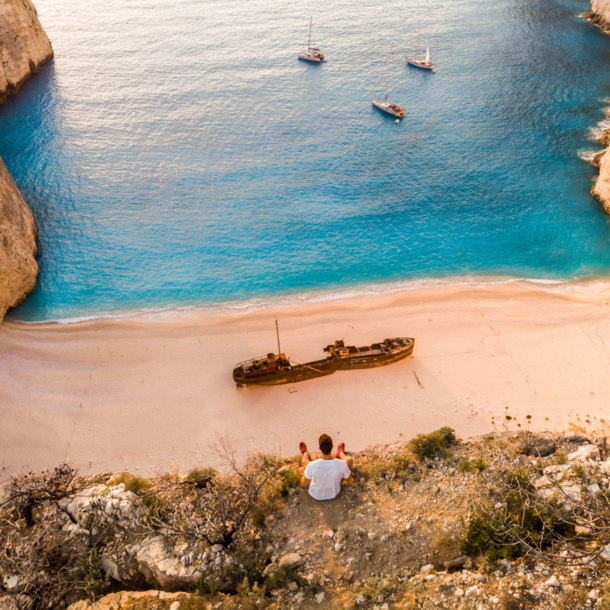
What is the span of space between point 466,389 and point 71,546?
19.3 meters

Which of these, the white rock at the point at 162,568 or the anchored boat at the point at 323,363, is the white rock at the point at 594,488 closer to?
the anchored boat at the point at 323,363

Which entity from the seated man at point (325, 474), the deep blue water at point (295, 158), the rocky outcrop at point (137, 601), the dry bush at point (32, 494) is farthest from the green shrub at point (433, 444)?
the deep blue water at point (295, 158)

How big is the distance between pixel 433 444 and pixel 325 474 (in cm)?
556

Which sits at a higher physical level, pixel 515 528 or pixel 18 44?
pixel 18 44

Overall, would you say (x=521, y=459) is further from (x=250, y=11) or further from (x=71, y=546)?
(x=250, y=11)

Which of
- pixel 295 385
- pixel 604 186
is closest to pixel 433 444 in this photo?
pixel 295 385

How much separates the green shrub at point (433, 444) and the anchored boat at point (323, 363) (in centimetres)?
679

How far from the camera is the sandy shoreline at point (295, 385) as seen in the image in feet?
76.0

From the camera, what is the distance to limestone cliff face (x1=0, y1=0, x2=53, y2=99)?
2021 inches

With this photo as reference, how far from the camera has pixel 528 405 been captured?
24.1 meters

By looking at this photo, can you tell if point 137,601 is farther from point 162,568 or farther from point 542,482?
point 542,482

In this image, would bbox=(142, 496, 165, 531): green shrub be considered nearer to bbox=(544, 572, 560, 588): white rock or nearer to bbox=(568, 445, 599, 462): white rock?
bbox=(544, 572, 560, 588): white rock

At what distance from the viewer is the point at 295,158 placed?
1797 inches

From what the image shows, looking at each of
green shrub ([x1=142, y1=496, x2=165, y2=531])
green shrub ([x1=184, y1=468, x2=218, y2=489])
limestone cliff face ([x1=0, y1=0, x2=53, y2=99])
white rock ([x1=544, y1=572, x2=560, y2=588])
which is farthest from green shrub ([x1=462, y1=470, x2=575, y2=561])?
limestone cliff face ([x1=0, y1=0, x2=53, y2=99])
